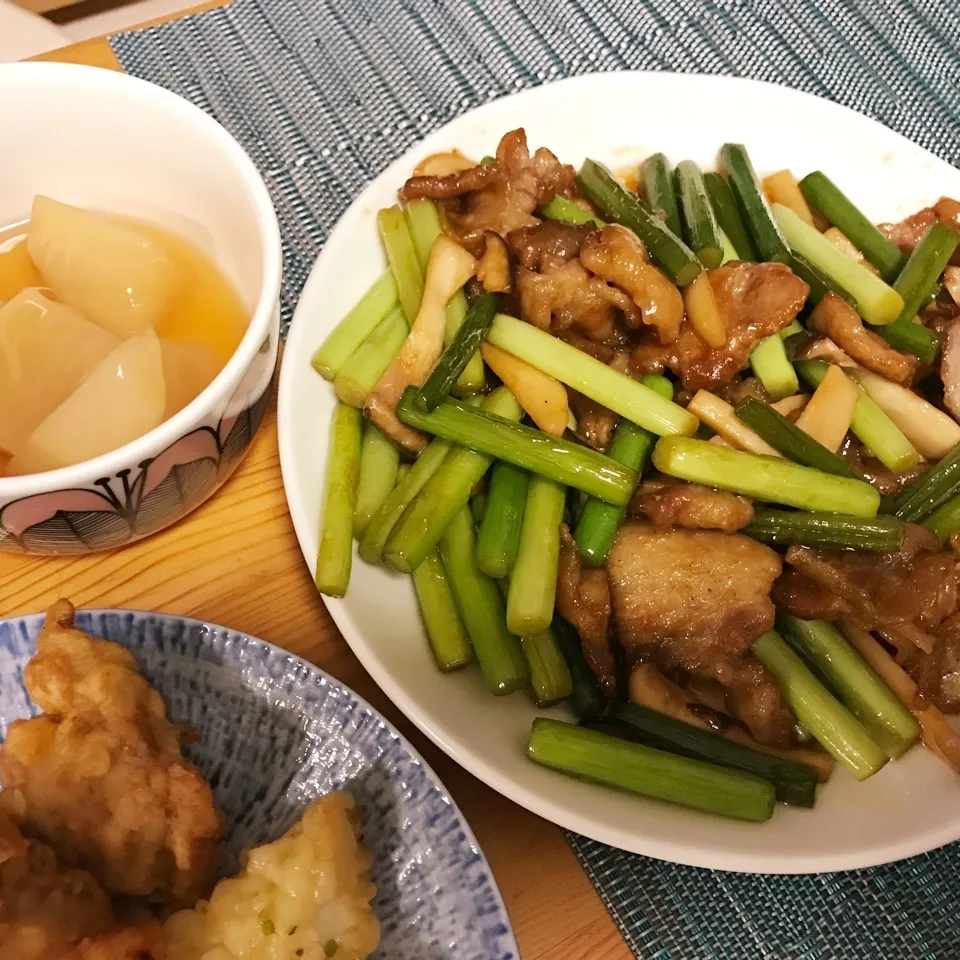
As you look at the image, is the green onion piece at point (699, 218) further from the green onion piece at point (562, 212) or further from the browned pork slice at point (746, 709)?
the browned pork slice at point (746, 709)

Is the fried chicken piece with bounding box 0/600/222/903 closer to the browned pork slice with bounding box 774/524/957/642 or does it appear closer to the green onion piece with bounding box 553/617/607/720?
the green onion piece with bounding box 553/617/607/720

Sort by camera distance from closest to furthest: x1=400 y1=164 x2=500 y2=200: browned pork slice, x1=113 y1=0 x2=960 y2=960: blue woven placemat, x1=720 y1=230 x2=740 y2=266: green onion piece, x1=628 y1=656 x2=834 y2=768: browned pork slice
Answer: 1. x1=628 y1=656 x2=834 y2=768: browned pork slice
2. x1=400 y1=164 x2=500 y2=200: browned pork slice
3. x1=720 y1=230 x2=740 y2=266: green onion piece
4. x1=113 y1=0 x2=960 y2=960: blue woven placemat

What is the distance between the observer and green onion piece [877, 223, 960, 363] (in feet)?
5.31

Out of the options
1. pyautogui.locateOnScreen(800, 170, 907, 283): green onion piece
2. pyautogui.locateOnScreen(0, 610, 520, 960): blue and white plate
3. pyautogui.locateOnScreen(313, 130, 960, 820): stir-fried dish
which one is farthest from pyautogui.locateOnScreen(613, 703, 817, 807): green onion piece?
pyautogui.locateOnScreen(800, 170, 907, 283): green onion piece

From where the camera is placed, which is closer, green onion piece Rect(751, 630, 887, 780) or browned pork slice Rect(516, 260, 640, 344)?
green onion piece Rect(751, 630, 887, 780)

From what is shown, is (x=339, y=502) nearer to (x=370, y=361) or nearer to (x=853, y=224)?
(x=370, y=361)

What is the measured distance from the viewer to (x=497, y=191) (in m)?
1.59

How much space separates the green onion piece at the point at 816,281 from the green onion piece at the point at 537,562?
65cm

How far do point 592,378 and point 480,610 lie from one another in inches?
17.0

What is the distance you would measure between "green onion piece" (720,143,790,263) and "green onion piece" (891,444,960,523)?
47cm

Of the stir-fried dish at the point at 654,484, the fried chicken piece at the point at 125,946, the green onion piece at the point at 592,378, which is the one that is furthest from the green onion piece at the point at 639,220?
the fried chicken piece at the point at 125,946

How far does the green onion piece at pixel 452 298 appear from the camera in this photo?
151 centimetres

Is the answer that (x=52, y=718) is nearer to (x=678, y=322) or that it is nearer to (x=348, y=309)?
(x=348, y=309)

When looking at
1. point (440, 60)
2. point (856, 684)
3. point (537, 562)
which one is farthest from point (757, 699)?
point (440, 60)
